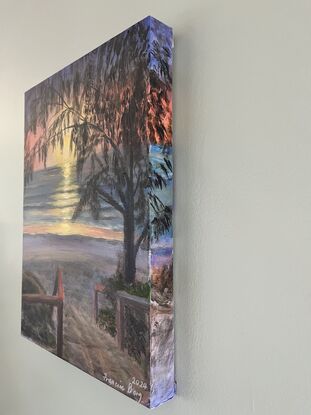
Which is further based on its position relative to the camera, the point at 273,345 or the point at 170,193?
the point at 170,193

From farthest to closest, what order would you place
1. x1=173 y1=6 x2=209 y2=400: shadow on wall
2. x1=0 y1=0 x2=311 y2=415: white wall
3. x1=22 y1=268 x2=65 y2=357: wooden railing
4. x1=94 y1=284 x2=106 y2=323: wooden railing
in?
x1=22 y1=268 x2=65 y2=357: wooden railing, x1=94 y1=284 x2=106 y2=323: wooden railing, x1=173 y1=6 x2=209 y2=400: shadow on wall, x1=0 y1=0 x2=311 y2=415: white wall

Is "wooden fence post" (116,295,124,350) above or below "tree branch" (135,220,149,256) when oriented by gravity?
below

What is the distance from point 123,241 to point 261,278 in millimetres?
286

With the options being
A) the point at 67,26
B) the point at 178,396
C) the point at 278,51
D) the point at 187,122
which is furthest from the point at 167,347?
the point at 67,26

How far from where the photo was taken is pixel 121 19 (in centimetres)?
85

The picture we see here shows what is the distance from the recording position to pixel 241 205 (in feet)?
1.97

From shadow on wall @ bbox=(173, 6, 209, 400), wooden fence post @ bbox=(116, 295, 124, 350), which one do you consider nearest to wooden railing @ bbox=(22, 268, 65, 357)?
wooden fence post @ bbox=(116, 295, 124, 350)

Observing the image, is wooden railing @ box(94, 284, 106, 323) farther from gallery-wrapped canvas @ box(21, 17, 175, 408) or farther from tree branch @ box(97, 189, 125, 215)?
tree branch @ box(97, 189, 125, 215)

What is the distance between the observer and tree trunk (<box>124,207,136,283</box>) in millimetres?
705

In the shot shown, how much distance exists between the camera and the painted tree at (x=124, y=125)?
68cm

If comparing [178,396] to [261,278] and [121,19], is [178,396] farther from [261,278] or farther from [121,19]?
[121,19]

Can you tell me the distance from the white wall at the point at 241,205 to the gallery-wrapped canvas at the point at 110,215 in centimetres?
4
